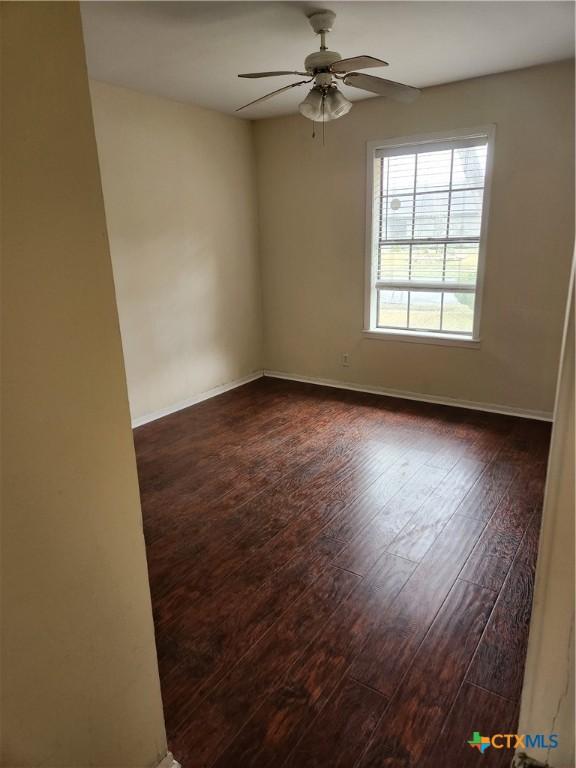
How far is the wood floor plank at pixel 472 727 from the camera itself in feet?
4.83

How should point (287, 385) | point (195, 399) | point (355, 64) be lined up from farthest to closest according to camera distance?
1. point (287, 385)
2. point (195, 399)
3. point (355, 64)

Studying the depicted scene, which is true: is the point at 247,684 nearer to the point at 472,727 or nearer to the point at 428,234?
the point at 472,727

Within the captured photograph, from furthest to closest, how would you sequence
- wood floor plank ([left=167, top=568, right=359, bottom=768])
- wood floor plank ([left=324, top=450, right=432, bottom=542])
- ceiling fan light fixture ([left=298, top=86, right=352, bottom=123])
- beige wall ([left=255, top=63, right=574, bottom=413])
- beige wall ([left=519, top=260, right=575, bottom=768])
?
beige wall ([left=255, top=63, right=574, bottom=413]) < ceiling fan light fixture ([left=298, top=86, right=352, bottom=123]) < wood floor plank ([left=324, top=450, right=432, bottom=542]) < wood floor plank ([left=167, top=568, right=359, bottom=768]) < beige wall ([left=519, top=260, right=575, bottom=768])

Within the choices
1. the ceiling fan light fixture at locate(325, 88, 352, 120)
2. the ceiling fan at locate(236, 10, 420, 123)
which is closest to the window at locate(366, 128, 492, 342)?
the ceiling fan at locate(236, 10, 420, 123)

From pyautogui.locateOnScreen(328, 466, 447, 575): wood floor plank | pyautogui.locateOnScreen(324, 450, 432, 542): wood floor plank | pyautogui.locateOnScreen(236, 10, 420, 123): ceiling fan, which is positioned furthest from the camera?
pyautogui.locateOnScreen(324, 450, 432, 542): wood floor plank

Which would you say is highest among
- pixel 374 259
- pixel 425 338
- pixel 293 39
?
pixel 293 39

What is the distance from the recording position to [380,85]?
2.74m

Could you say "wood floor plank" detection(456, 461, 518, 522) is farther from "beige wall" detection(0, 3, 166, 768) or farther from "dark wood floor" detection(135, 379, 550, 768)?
"beige wall" detection(0, 3, 166, 768)

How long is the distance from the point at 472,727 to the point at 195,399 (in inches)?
146

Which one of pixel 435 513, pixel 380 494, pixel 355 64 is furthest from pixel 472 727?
pixel 355 64

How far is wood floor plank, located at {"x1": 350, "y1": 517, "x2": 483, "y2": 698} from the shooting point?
5.81ft

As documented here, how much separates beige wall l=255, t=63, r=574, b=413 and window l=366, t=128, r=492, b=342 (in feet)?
0.40

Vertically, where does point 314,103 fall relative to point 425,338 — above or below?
above

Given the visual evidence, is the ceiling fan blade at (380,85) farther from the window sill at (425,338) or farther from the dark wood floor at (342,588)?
the dark wood floor at (342,588)
